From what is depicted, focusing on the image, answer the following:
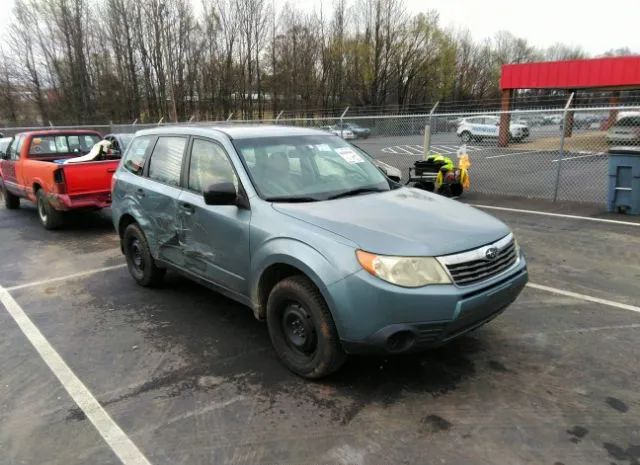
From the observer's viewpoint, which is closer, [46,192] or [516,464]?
[516,464]

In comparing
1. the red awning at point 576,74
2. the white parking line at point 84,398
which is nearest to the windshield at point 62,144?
the white parking line at point 84,398

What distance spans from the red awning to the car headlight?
26.1 meters

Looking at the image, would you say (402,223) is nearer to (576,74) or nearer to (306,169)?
(306,169)

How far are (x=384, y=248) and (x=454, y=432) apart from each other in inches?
45.1

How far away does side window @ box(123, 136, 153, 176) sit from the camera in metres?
5.09

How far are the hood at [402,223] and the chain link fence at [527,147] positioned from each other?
693 centimetres

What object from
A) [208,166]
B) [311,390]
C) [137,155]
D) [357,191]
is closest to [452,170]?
[357,191]

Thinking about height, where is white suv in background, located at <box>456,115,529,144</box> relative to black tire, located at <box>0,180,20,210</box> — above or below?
above

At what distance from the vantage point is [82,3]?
3803cm

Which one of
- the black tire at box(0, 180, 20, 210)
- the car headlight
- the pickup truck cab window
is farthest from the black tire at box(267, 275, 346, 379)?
the black tire at box(0, 180, 20, 210)

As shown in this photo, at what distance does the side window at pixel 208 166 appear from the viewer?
3979 mm

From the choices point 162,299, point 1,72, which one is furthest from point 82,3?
point 162,299

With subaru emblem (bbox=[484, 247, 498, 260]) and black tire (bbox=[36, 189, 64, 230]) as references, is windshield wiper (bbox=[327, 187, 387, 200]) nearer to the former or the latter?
subaru emblem (bbox=[484, 247, 498, 260])

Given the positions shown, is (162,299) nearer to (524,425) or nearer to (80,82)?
(524,425)
